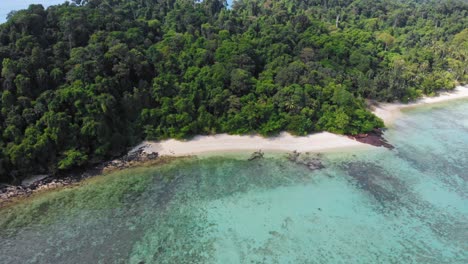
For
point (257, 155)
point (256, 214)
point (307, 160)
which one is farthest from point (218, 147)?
point (256, 214)

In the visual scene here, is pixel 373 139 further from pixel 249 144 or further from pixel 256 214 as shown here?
pixel 256 214

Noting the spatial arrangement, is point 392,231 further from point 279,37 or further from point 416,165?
point 279,37

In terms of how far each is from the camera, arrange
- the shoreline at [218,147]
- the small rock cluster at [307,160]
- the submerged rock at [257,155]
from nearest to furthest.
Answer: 1. the shoreline at [218,147]
2. the small rock cluster at [307,160]
3. the submerged rock at [257,155]

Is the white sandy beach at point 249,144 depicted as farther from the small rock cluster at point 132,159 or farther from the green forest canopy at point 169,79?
the green forest canopy at point 169,79

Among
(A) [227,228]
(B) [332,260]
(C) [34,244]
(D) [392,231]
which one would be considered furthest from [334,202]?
(C) [34,244]

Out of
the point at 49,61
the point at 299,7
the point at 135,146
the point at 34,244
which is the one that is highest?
the point at 299,7

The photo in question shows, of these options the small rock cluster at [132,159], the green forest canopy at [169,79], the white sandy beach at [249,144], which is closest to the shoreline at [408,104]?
the green forest canopy at [169,79]

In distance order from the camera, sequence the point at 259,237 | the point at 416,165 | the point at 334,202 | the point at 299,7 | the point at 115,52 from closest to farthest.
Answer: the point at 259,237 → the point at 334,202 → the point at 416,165 → the point at 115,52 → the point at 299,7
